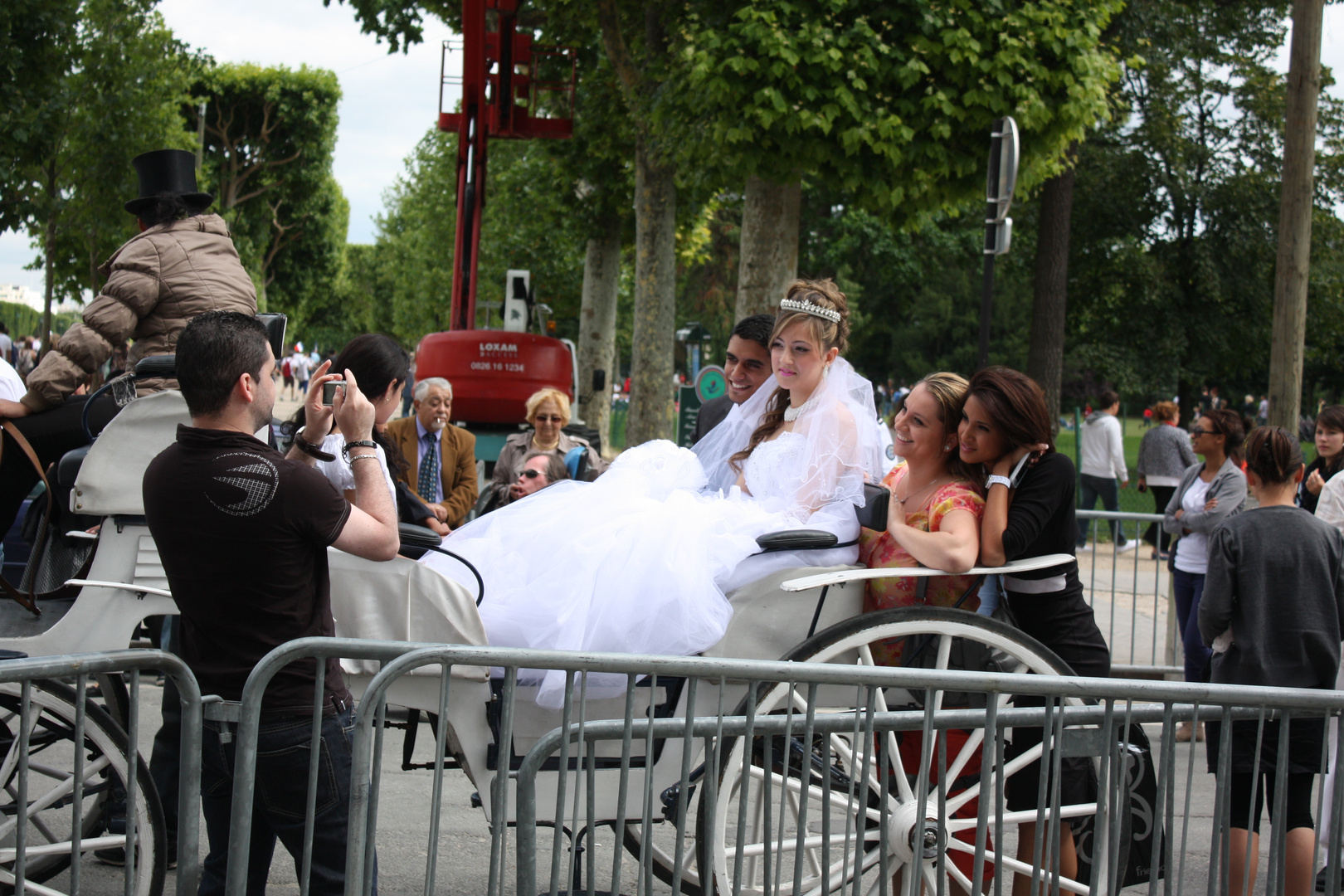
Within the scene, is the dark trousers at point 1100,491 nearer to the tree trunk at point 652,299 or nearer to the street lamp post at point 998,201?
the tree trunk at point 652,299

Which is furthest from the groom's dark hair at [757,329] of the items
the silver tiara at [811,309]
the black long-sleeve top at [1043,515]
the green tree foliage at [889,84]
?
the green tree foliage at [889,84]

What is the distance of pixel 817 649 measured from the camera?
3115 mm

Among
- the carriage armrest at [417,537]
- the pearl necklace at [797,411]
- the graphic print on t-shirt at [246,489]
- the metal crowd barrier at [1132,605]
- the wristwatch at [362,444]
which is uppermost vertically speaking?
the pearl necklace at [797,411]

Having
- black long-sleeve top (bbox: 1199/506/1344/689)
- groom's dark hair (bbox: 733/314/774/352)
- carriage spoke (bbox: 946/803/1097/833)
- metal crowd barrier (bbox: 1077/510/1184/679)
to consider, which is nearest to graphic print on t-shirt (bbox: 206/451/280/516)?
carriage spoke (bbox: 946/803/1097/833)

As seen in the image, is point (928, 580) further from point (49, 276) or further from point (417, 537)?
point (49, 276)

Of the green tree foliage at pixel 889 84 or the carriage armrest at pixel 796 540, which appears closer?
the carriage armrest at pixel 796 540

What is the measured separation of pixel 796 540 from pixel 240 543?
61.0 inches

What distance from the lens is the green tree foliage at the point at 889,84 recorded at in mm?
8906

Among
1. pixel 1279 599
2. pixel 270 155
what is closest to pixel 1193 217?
pixel 1279 599

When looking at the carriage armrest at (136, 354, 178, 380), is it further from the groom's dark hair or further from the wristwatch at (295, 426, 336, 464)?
the groom's dark hair

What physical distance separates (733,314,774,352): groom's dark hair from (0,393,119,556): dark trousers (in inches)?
106

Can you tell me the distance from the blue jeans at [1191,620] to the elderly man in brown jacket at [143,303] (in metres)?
4.67

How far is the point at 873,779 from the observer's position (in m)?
3.09

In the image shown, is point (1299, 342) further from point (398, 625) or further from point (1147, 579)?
point (398, 625)
